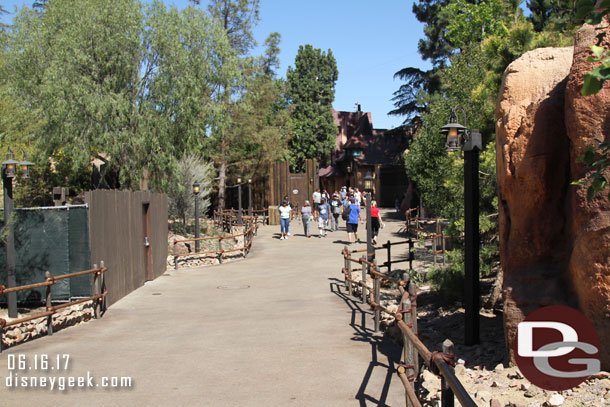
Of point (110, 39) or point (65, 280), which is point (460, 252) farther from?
point (110, 39)

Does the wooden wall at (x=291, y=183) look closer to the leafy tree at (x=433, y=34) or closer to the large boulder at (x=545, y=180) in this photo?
the leafy tree at (x=433, y=34)

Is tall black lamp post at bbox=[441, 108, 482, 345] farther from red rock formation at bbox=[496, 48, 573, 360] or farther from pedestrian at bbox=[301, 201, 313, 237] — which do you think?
pedestrian at bbox=[301, 201, 313, 237]

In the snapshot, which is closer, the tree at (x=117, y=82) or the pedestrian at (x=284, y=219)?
the tree at (x=117, y=82)

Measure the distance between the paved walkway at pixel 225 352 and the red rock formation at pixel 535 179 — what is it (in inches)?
74.6

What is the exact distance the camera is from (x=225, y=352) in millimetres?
7879

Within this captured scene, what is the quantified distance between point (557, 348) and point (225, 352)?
4.32 meters

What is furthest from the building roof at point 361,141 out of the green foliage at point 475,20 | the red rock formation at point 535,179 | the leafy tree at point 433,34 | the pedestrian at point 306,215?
the red rock formation at point 535,179

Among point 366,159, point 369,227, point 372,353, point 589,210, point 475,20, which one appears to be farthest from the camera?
point 366,159

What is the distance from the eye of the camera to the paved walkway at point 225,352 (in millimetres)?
6070

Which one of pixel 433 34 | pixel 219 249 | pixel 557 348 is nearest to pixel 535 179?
pixel 557 348

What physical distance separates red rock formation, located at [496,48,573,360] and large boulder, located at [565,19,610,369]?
17.3 inches

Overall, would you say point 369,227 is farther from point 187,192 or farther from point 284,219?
point 187,192

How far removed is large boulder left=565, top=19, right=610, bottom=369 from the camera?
539 cm

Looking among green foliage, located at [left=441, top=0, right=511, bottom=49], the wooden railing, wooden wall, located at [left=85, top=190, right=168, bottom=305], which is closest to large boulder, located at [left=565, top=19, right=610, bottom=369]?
wooden wall, located at [left=85, top=190, right=168, bottom=305]
